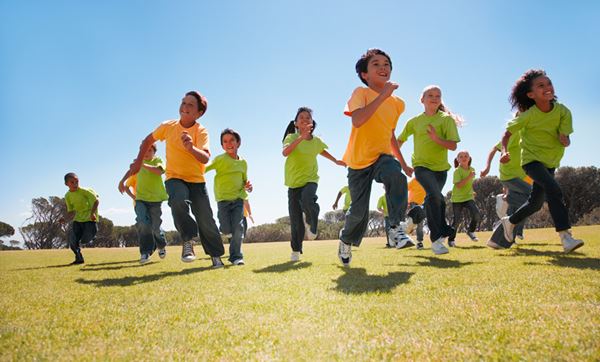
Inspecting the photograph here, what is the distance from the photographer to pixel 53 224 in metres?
40.8

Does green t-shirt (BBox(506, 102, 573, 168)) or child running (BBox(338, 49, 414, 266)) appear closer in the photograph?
child running (BBox(338, 49, 414, 266))

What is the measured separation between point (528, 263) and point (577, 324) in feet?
9.57

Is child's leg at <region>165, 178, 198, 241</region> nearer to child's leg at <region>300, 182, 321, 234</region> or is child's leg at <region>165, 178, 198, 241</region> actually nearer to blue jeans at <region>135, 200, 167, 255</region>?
child's leg at <region>300, 182, 321, 234</region>

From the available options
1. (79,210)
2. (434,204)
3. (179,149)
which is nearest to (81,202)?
(79,210)

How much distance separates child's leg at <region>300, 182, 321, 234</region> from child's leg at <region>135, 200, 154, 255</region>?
373cm

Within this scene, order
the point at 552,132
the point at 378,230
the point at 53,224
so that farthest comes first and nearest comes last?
the point at 378,230, the point at 53,224, the point at 552,132

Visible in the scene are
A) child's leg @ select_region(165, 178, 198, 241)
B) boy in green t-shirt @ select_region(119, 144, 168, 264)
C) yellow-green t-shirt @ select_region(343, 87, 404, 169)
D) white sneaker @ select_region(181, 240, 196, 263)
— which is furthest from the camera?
boy in green t-shirt @ select_region(119, 144, 168, 264)

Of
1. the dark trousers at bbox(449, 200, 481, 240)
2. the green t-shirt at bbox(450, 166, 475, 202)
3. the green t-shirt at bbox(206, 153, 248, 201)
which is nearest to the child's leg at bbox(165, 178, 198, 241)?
the green t-shirt at bbox(206, 153, 248, 201)

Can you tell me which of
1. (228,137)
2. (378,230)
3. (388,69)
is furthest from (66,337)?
(378,230)

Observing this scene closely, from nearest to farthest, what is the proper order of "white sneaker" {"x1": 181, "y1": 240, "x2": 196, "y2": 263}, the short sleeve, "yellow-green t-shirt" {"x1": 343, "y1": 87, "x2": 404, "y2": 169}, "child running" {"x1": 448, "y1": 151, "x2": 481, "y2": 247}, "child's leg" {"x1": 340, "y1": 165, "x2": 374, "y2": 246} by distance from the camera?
1. the short sleeve
2. "yellow-green t-shirt" {"x1": 343, "y1": 87, "x2": 404, "y2": 169}
3. "child's leg" {"x1": 340, "y1": 165, "x2": 374, "y2": 246}
4. "white sneaker" {"x1": 181, "y1": 240, "x2": 196, "y2": 263}
5. "child running" {"x1": 448, "y1": 151, "x2": 481, "y2": 247}

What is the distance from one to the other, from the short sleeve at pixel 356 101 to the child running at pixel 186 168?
6.93 ft

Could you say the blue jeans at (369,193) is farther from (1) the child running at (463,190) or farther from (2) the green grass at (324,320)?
(1) the child running at (463,190)

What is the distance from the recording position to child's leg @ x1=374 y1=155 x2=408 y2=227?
4.51m

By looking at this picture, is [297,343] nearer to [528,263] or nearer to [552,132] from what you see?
[528,263]
